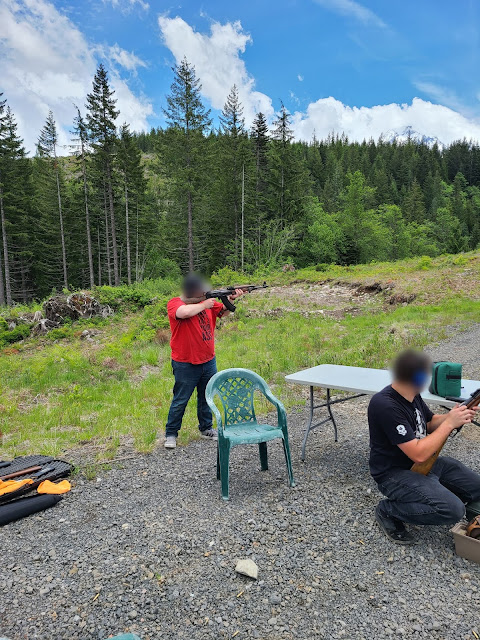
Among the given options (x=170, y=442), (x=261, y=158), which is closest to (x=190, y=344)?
(x=170, y=442)

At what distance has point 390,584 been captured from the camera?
2.55 meters

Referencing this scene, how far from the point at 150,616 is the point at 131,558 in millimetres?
580

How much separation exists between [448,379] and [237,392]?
195cm

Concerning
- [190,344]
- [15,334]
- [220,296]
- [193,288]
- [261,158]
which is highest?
[261,158]

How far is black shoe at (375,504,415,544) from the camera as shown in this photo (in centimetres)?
296

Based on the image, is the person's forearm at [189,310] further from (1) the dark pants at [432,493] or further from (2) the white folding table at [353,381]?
(1) the dark pants at [432,493]

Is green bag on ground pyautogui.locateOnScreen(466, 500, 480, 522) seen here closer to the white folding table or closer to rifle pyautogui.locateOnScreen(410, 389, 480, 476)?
rifle pyautogui.locateOnScreen(410, 389, 480, 476)

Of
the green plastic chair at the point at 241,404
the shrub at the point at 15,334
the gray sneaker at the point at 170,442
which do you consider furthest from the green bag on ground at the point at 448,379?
the shrub at the point at 15,334

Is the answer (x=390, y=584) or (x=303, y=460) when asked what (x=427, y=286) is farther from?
(x=390, y=584)

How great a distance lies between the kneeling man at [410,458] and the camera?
2773mm

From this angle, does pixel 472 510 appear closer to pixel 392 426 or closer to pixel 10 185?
pixel 392 426

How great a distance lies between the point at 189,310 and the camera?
4391mm

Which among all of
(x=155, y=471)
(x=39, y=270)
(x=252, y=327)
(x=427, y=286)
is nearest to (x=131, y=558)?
(x=155, y=471)

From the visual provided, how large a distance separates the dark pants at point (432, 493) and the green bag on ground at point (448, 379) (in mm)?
605
